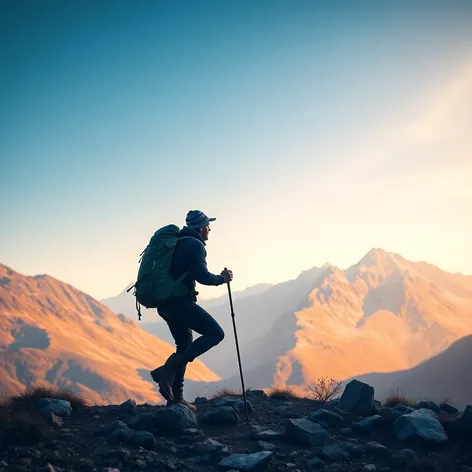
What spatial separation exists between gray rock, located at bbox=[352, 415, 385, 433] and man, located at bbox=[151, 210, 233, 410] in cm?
283

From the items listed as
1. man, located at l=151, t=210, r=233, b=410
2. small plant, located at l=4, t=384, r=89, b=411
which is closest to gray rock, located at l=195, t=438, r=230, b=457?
man, located at l=151, t=210, r=233, b=410

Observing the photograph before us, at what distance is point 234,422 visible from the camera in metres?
7.11

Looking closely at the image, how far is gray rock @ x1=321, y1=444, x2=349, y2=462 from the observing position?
5691 millimetres

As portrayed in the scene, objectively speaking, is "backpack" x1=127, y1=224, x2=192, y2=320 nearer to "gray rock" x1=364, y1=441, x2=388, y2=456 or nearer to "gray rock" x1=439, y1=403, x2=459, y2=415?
"gray rock" x1=364, y1=441, x2=388, y2=456

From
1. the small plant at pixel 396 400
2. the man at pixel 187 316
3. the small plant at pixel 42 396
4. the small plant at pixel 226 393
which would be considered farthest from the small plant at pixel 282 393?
the small plant at pixel 42 396

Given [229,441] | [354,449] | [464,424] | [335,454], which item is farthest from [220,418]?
[464,424]

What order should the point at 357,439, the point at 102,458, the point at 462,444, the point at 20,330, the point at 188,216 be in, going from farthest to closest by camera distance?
1. the point at 20,330
2. the point at 188,216
3. the point at 357,439
4. the point at 462,444
5. the point at 102,458

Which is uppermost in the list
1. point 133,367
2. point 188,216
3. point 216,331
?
point 188,216

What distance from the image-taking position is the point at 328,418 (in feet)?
24.1

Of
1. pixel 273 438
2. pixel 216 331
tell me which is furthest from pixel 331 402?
pixel 216 331

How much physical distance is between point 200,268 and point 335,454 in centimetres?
348

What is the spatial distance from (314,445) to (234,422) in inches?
61.5

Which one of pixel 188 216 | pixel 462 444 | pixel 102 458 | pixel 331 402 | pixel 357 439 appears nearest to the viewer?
pixel 102 458

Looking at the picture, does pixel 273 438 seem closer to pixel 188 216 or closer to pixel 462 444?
pixel 462 444
